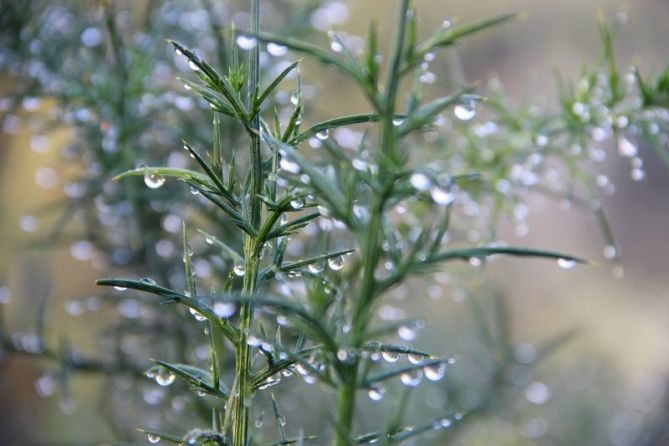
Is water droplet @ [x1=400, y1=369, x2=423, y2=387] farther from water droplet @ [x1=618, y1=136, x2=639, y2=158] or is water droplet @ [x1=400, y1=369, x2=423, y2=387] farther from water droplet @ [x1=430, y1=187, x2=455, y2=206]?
water droplet @ [x1=618, y1=136, x2=639, y2=158]

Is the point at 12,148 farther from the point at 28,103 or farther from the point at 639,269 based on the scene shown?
the point at 639,269

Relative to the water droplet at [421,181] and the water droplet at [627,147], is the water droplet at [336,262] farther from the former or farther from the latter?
the water droplet at [627,147]

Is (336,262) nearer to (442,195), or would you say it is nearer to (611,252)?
(442,195)

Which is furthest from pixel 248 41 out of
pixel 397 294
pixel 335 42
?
pixel 397 294

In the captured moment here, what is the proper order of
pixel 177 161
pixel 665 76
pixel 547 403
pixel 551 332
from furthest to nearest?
pixel 551 332, pixel 547 403, pixel 177 161, pixel 665 76

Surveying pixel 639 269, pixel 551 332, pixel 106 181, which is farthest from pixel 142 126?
pixel 639 269

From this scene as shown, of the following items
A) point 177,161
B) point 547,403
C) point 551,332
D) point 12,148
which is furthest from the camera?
point 551,332

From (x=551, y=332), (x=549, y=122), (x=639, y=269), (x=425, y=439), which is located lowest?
(x=425, y=439)
